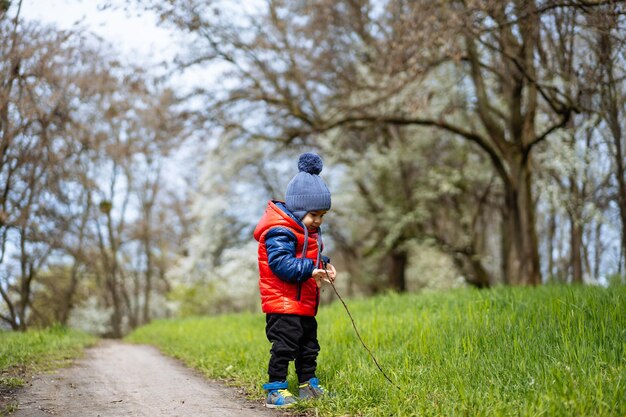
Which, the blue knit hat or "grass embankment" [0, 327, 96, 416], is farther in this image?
"grass embankment" [0, 327, 96, 416]

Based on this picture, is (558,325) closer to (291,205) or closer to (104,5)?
(291,205)

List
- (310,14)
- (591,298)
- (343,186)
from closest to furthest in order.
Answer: (591,298) → (310,14) → (343,186)

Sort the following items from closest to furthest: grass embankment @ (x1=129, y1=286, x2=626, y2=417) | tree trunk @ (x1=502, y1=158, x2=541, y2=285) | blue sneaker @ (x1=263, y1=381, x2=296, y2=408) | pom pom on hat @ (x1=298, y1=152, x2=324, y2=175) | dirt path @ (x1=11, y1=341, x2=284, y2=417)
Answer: grass embankment @ (x1=129, y1=286, x2=626, y2=417)
dirt path @ (x1=11, y1=341, x2=284, y2=417)
blue sneaker @ (x1=263, y1=381, x2=296, y2=408)
pom pom on hat @ (x1=298, y1=152, x2=324, y2=175)
tree trunk @ (x1=502, y1=158, x2=541, y2=285)

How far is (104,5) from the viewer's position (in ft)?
30.2

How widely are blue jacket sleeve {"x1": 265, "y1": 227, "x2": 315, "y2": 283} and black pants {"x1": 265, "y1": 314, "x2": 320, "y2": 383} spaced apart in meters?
0.33

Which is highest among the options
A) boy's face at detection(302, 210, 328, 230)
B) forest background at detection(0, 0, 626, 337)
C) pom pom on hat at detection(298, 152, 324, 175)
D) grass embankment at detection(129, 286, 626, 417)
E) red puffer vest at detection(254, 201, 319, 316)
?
forest background at detection(0, 0, 626, 337)

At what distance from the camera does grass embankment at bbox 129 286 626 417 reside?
3258 millimetres

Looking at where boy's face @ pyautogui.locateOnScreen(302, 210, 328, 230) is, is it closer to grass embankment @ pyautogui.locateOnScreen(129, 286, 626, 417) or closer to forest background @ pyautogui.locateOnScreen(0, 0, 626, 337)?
grass embankment @ pyautogui.locateOnScreen(129, 286, 626, 417)

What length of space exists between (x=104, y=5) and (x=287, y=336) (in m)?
7.58

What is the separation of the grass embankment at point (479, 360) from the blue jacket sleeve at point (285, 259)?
3.12ft

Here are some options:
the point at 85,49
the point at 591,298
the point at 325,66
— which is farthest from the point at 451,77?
the point at 591,298

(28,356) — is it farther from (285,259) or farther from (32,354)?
(285,259)

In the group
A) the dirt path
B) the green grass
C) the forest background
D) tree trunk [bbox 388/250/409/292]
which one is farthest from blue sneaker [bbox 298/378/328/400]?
tree trunk [bbox 388/250/409/292]

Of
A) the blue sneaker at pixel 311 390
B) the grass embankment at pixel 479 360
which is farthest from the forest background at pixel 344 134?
the blue sneaker at pixel 311 390
